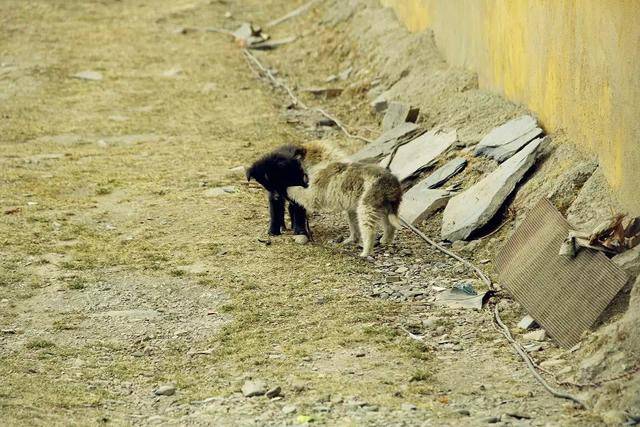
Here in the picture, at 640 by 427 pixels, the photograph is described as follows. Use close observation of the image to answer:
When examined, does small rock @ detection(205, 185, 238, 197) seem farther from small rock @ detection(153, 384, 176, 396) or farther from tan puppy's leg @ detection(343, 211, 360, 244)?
small rock @ detection(153, 384, 176, 396)

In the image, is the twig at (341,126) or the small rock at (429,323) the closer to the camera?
the small rock at (429,323)

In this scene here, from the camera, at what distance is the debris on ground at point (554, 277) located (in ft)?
23.6

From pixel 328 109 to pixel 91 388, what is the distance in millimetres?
8240

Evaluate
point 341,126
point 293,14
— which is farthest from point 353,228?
point 293,14

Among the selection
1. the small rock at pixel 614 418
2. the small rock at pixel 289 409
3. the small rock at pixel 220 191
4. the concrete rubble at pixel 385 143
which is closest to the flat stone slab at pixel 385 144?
the concrete rubble at pixel 385 143

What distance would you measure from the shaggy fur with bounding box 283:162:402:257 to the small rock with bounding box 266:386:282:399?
9.01 ft

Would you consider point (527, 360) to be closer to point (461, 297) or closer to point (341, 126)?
point (461, 297)

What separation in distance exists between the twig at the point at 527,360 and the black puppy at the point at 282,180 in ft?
8.22

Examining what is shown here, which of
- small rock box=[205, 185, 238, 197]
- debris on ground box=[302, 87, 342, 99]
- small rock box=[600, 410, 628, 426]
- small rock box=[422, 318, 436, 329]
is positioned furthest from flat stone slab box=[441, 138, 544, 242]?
debris on ground box=[302, 87, 342, 99]

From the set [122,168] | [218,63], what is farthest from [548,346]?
[218,63]

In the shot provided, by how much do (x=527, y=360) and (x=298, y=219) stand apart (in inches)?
135

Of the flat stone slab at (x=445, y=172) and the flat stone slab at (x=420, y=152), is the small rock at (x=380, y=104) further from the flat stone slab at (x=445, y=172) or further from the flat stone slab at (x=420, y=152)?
the flat stone slab at (x=445, y=172)

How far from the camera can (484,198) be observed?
9492 mm

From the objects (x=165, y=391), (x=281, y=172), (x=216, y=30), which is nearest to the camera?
(x=165, y=391)
